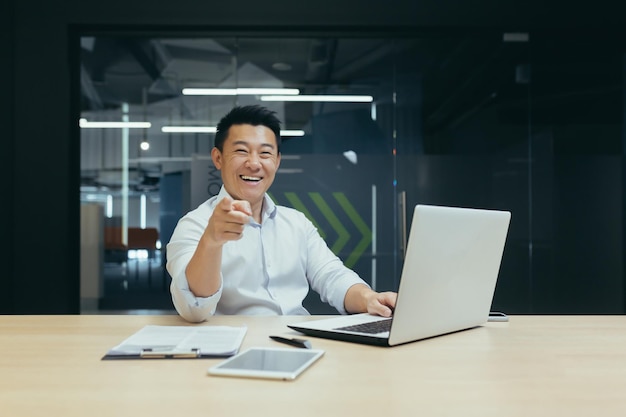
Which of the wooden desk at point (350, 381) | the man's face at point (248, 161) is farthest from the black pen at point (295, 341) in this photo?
the man's face at point (248, 161)

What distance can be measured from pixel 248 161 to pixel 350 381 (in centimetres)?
128

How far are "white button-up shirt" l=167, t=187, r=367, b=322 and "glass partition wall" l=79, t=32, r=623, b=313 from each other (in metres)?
1.98

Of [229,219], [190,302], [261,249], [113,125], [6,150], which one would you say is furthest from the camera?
[113,125]

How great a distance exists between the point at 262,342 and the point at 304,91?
10.3 ft

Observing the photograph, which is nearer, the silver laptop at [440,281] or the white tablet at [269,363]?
the white tablet at [269,363]

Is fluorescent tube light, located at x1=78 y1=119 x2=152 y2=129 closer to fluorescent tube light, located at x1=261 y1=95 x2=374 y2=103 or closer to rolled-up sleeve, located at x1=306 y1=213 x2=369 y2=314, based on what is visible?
fluorescent tube light, located at x1=261 y1=95 x2=374 y2=103

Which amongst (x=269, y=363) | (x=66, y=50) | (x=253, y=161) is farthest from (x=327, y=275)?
(x=66, y=50)

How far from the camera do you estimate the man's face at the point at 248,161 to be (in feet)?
7.15

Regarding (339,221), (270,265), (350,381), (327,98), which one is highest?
(327,98)

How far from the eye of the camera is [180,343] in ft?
4.18

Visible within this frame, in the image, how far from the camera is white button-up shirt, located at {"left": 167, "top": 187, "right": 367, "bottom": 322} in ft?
6.68

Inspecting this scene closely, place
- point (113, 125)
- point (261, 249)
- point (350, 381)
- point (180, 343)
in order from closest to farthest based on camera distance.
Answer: point (350, 381)
point (180, 343)
point (261, 249)
point (113, 125)

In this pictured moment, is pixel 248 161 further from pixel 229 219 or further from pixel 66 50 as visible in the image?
pixel 66 50

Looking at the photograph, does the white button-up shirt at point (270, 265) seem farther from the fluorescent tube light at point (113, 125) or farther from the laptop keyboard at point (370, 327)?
the fluorescent tube light at point (113, 125)
